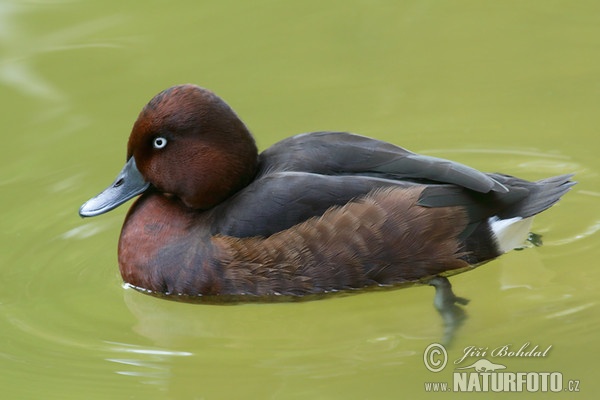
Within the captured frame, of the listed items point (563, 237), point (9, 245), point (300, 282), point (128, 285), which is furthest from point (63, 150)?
point (563, 237)

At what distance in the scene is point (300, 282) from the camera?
6797 mm

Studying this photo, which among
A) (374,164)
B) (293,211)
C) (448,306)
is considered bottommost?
(448,306)

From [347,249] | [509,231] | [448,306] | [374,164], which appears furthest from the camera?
[509,231]

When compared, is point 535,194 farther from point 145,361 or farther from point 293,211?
point 145,361

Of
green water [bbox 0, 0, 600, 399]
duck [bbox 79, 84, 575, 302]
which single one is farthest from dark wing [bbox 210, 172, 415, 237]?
green water [bbox 0, 0, 600, 399]

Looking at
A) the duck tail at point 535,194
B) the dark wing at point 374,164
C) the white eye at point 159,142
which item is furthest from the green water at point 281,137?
the white eye at point 159,142

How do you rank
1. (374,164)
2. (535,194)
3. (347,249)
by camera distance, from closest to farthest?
(347,249), (374,164), (535,194)

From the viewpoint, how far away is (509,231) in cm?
705

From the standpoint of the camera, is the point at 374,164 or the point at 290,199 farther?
the point at 374,164

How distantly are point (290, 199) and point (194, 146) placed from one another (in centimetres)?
71

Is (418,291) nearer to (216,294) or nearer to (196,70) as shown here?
(216,294)

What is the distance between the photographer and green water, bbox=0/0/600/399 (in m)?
6.21

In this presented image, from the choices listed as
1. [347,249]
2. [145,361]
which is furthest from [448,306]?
[145,361]

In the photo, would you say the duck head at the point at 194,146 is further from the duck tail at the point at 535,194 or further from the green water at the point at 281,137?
the duck tail at the point at 535,194
